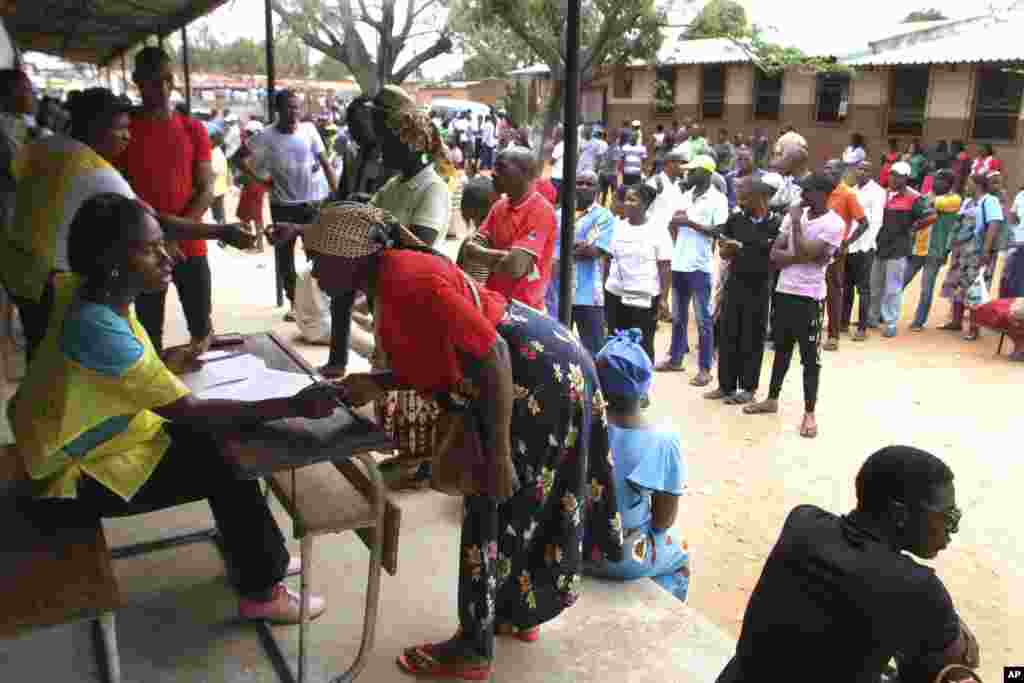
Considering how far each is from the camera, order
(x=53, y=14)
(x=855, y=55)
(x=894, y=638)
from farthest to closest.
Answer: (x=855, y=55), (x=53, y=14), (x=894, y=638)

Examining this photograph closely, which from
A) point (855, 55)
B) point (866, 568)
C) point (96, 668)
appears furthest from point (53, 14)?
point (855, 55)

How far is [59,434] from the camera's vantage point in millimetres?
2078

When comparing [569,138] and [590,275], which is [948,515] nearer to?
[569,138]

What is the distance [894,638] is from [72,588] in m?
1.76

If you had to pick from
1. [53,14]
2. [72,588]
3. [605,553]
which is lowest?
[605,553]

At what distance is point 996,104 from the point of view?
640 inches

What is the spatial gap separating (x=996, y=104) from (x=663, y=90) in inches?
340

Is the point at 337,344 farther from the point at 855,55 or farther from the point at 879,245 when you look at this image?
A: the point at 855,55

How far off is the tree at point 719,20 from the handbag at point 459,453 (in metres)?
13.0

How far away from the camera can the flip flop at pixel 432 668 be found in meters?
2.52

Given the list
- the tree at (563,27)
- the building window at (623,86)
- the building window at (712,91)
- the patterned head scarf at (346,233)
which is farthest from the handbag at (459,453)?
the building window at (623,86)

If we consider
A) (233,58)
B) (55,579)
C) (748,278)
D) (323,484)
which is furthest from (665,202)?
(233,58)

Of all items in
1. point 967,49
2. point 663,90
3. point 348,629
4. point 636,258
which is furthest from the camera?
point 663,90

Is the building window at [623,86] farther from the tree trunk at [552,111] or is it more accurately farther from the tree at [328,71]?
the tree at [328,71]
